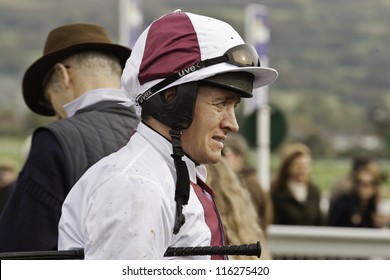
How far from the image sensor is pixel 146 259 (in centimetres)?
334

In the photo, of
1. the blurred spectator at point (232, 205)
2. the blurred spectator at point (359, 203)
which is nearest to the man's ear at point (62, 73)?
the blurred spectator at point (232, 205)

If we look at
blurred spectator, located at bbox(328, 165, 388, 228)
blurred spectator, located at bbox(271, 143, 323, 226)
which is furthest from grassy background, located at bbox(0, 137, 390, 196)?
blurred spectator, located at bbox(271, 143, 323, 226)

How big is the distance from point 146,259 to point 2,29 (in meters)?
57.3

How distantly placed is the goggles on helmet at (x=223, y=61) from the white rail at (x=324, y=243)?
6763mm

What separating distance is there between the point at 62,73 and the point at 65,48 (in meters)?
0.10

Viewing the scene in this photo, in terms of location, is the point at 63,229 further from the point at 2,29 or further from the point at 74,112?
the point at 2,29

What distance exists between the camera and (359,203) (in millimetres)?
11445

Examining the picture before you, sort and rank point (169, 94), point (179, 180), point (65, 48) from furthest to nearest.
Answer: point (65, 48), point (169, 94), point (179, 180)

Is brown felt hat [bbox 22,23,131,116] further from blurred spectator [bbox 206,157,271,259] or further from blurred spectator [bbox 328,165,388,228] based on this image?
blurred spectator [bbox 328,165,388,228]

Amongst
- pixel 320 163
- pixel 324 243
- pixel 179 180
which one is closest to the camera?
pixel 179 180

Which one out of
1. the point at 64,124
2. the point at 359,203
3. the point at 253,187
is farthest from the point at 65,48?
the point at 359,203

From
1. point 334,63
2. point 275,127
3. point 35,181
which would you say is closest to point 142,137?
point 35,181

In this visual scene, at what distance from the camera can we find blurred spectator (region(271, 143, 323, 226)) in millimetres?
11109

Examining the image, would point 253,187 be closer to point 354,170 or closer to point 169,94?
point 354,170
